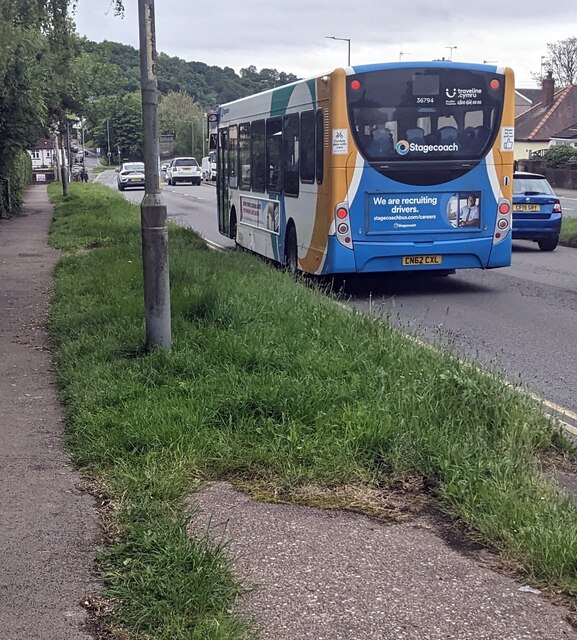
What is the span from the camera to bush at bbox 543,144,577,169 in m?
55.3

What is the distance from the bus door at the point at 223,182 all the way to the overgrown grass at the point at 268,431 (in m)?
10.0

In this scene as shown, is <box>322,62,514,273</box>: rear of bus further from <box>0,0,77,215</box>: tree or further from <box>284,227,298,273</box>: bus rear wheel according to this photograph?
<box>0,0,77,215</box>: tree

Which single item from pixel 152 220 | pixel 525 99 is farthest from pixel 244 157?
pixel 525 99

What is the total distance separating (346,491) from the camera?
4.90 m

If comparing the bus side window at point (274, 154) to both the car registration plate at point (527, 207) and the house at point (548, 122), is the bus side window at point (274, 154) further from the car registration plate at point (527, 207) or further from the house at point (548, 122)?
the house at point (548, 122)

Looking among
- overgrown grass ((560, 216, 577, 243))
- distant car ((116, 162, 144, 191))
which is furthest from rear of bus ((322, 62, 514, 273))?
distant car ((116, 162, 144, 191))

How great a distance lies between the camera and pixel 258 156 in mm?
15898

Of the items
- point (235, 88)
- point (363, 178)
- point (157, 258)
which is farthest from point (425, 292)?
point (235, 88)

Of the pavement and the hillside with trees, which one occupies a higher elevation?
the hillside with trees

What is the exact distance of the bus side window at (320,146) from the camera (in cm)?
1234

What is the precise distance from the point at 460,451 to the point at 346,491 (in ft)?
2.36

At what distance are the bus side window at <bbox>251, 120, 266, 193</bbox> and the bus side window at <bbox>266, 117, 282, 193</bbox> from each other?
0.29m

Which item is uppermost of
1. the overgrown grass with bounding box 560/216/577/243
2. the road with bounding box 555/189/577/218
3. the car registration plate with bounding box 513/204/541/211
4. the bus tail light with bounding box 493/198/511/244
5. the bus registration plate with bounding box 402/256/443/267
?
the bus tail light with bounding box 493/198/511/244

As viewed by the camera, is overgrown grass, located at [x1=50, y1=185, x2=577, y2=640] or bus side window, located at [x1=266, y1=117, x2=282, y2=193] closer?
overgrown grass, located at [x1=50, y1=185, x2=577, y2=640]
